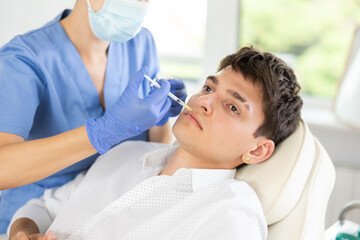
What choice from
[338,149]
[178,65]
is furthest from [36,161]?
[178,65]

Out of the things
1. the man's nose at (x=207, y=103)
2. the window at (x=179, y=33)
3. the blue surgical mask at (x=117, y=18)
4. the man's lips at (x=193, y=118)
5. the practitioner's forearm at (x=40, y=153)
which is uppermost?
the blue surgical mask at (x=117, y=18)

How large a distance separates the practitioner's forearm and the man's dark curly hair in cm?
57

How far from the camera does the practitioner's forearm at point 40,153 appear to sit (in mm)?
1416

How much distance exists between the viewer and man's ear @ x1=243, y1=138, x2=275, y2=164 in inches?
59.4

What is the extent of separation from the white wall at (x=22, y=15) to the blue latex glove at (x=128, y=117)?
120cm

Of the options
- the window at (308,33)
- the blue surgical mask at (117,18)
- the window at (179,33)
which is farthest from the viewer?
the window at (179,33)

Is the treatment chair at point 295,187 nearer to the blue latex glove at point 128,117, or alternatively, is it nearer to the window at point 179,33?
the blue latex glove at point 128,117

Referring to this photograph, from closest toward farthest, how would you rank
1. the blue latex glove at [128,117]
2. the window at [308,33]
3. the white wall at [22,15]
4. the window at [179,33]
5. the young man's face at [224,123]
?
the blue latex glove at [128,117]
the young man's face at [224,123]
the white wall at [22,15]
the window at [308,33]
the window at [179,33]

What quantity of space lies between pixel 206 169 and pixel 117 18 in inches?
24.7

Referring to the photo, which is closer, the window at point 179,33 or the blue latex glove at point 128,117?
the blue latex glove at point 128,117

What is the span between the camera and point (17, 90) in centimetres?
153

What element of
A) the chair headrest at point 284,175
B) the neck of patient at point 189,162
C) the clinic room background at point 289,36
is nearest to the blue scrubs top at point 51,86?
the neck of patient at point 189,162

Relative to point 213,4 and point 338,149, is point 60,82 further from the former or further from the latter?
point 338,149

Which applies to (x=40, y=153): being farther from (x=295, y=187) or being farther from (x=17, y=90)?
(x=295, y=187)
